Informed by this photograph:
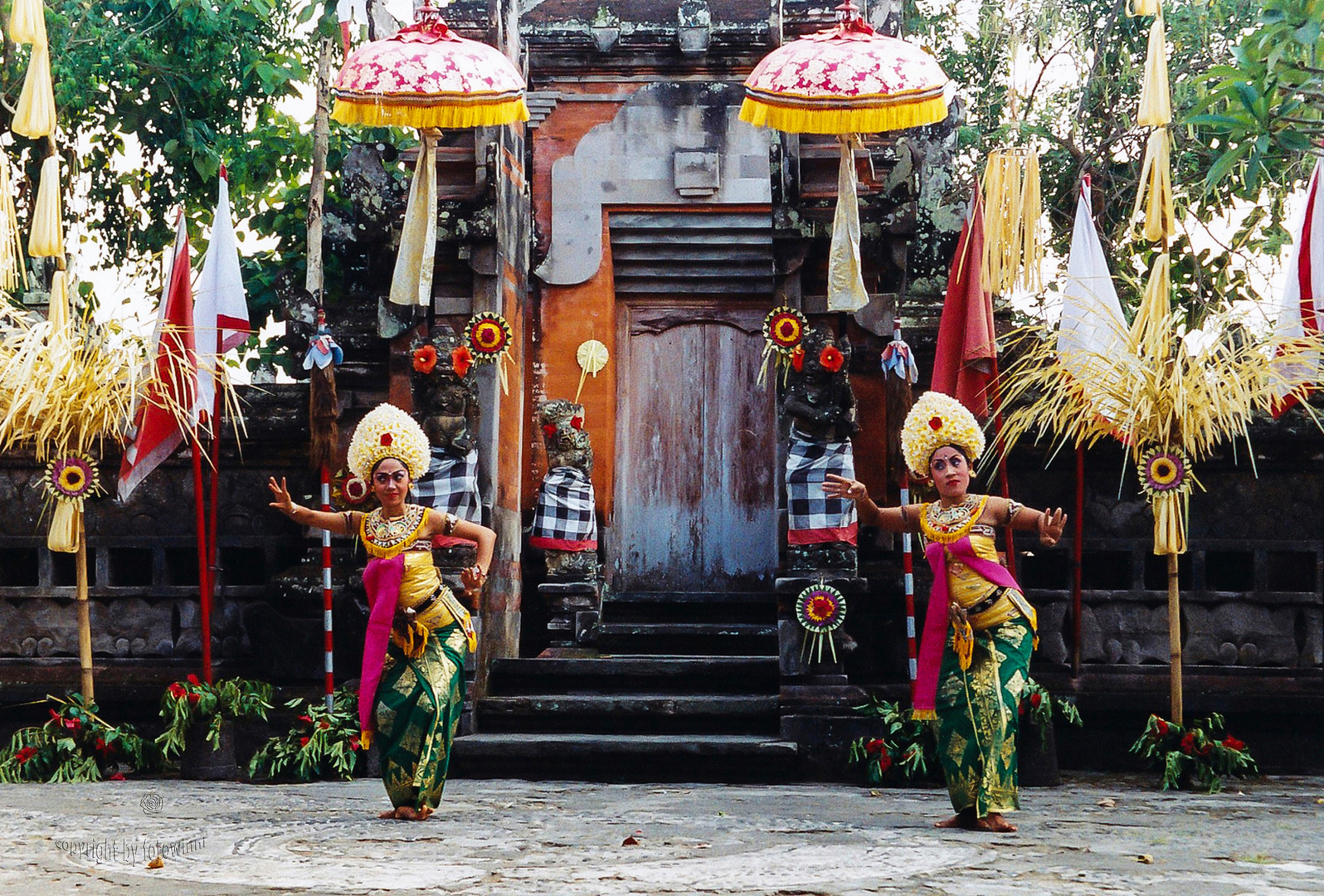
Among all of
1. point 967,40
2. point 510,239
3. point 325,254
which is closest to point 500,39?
point 510,239

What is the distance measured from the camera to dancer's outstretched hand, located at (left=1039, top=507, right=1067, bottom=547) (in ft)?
21.5

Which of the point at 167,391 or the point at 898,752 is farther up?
the point at 167,391

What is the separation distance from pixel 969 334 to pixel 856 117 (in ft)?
4.65

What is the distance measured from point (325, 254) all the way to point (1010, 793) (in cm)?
835

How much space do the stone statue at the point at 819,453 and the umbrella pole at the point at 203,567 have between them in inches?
136

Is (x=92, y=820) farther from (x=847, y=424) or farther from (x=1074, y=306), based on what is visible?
(x=1074, y=306)

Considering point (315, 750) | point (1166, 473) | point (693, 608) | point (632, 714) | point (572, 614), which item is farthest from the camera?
point (693, 608)

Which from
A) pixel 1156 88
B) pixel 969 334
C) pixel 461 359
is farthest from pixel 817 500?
pixel 1156 88

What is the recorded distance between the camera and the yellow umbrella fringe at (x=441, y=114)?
8969 mm

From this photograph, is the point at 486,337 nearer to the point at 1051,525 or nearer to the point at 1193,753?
the point at 1051,525

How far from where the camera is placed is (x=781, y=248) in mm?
9617

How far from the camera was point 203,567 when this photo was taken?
9.30m

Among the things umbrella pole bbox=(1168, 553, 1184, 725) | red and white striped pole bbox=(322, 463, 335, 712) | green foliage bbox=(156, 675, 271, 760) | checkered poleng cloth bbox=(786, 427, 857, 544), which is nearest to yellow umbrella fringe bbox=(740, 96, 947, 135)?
checkered poleng cloth bbox=(786, 427, 857, 544)

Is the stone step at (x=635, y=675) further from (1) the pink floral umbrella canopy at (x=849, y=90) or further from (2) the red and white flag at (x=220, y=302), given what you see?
(1) the pink floral umbrella canopy at (x=849, y=90)
